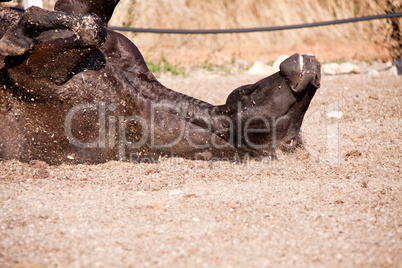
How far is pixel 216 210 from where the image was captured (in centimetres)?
158

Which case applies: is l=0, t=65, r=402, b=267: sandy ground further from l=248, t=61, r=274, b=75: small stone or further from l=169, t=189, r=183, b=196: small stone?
l=248, t=61, r=274, b=75: small stone

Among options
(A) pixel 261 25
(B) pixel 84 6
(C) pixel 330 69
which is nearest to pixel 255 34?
(A) pixel 261 25

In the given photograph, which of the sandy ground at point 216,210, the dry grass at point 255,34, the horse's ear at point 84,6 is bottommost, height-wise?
the sandy ground at point 216,210

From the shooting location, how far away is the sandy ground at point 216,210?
1260 millimetres

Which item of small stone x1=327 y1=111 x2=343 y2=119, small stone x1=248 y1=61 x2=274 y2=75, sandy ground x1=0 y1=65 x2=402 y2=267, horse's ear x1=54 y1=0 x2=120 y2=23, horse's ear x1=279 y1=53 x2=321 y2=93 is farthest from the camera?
small stone x1=248 y1=61 x2=274 y2=75

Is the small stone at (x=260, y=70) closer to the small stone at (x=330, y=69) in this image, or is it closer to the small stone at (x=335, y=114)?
the small stone at (x=330, y=69)

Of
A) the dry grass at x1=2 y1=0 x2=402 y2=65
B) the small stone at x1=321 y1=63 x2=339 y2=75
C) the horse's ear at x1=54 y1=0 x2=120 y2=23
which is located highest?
the dry grass at x1=2 y1=0 x2=402 y2=65

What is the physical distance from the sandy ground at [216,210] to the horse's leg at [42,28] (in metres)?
0.62

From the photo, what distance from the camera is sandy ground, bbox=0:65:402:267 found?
49.6 inches

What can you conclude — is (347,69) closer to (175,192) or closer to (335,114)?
(335,114)

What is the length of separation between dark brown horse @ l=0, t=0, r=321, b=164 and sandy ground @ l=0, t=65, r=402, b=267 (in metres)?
0.10

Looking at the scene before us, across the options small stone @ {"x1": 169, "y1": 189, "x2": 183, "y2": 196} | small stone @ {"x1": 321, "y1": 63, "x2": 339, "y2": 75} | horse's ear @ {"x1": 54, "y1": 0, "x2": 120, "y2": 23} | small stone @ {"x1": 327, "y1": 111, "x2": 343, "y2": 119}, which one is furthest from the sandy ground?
small stone @ {"x1": 321, "y1": 63, "x2": 339, "y2": 75}

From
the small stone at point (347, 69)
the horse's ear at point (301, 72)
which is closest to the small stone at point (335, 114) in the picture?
the horse's ear at point (301, 72)

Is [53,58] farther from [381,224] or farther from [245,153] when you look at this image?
[381,224]
